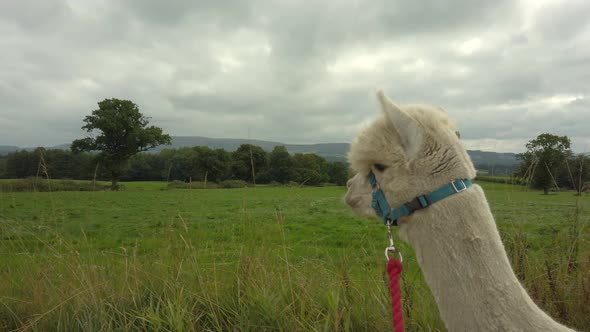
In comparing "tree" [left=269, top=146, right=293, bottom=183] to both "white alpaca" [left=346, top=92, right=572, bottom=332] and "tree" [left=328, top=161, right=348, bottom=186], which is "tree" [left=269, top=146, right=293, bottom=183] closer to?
"tree" [left=328, top=161, right=348, bottom=186]

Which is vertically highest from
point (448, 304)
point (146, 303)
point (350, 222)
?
point (448, 304)

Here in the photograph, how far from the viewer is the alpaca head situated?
1785 mm

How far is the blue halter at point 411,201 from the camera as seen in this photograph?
1.75m

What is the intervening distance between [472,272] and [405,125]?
839 mm

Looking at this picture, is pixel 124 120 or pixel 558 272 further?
pixel 124 120

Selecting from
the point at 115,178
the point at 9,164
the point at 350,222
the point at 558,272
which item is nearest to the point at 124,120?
the point at 115,178

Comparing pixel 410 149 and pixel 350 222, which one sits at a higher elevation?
pixel 410 149

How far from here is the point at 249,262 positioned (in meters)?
3.52

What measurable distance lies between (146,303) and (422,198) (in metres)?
2.93

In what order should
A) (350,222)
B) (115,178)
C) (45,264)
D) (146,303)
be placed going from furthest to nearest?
(115,178)
(350,222)
(45,264)
(146,303)

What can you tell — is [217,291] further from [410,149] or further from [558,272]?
[558,272]

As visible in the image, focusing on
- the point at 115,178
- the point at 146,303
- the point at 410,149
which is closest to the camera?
the point at 410,149

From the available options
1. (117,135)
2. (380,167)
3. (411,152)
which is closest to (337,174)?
(380,167)

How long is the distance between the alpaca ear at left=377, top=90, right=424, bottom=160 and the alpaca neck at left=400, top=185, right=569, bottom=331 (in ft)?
1.13
